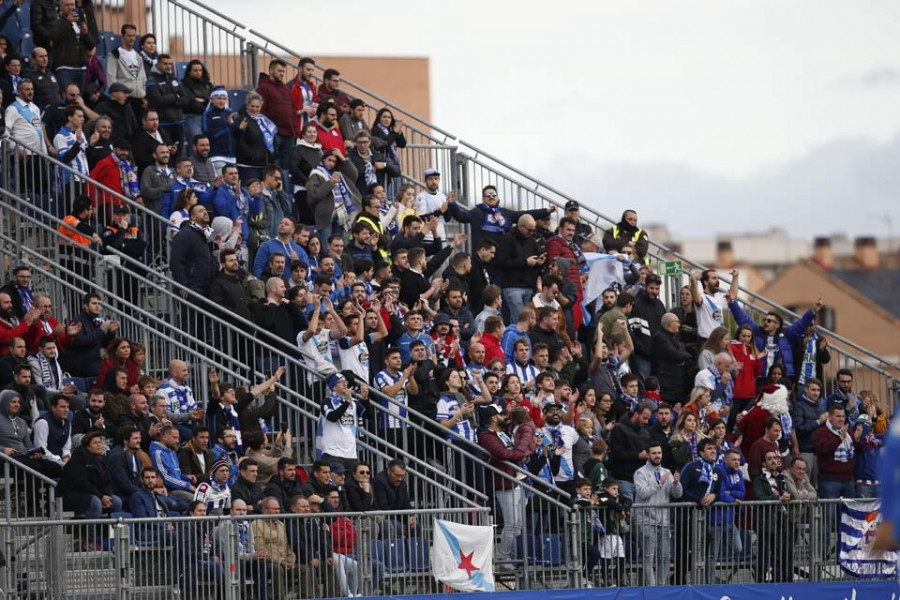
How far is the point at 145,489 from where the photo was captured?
17.7 metres

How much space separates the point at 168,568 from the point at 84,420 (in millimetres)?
1936

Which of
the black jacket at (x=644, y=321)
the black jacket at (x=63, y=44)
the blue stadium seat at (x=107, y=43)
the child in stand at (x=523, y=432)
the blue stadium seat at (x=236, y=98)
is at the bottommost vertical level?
the child in stand at (x=523, y=432)

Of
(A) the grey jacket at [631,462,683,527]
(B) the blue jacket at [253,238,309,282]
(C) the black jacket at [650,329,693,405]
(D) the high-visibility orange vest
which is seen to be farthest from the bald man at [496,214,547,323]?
(D) the high-visibility orange vest

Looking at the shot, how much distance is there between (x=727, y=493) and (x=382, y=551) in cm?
455

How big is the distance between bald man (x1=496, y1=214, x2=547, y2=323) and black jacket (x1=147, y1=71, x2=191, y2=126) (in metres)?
4.57

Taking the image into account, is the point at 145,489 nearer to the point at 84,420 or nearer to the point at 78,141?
the point at 84,420

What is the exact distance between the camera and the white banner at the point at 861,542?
68.6 ft

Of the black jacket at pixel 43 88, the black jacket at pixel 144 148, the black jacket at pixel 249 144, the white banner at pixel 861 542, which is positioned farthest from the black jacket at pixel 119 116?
the white banner at pixel 861 542

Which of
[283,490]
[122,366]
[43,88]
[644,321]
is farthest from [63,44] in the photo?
[644,321]

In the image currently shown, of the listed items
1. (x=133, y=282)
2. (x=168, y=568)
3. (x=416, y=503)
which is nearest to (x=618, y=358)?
(x=416, y=503)

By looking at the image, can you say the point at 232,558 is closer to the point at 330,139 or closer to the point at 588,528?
the point at 588,528

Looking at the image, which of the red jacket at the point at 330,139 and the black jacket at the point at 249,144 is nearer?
the black jacket at the point at 249,144

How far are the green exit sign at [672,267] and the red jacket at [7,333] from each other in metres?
10.1

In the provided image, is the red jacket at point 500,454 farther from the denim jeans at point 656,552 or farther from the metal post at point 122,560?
the metal post at point 122,560
